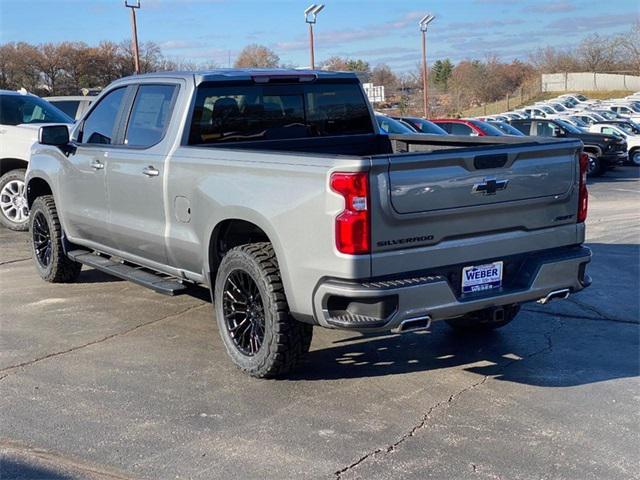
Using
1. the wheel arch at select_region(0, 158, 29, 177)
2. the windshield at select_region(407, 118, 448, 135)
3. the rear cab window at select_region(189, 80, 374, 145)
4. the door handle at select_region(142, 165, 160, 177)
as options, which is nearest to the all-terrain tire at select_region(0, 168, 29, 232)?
the wheel arch at select_region(0, 158, 29, 177)

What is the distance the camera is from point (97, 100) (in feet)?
23.5

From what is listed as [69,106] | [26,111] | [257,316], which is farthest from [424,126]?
[257,316]

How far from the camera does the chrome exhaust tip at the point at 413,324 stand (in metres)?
4.46

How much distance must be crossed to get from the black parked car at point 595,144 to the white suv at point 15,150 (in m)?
14.4

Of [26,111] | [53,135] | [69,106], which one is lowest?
[53,135]

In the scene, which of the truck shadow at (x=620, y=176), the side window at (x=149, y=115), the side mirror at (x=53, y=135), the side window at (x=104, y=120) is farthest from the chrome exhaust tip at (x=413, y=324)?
the truck shadow at (x=620, y=176)

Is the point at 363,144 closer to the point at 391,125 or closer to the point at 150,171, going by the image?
the point at 150,171

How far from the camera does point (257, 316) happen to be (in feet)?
17.2

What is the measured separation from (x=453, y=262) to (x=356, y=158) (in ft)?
2.99

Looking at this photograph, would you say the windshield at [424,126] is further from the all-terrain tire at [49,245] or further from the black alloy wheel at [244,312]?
the black alloy wheel at [244,312]

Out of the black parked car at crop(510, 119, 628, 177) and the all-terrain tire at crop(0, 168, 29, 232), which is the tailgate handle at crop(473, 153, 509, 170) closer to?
the all-terrain tire at crop(0, 168, 29, 232)

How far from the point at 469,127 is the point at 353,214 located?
58.3 ft

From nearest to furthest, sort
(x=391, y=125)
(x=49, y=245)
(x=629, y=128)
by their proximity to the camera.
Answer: (x=49, y=245), (x=391, y=125), (x=629, y=128)

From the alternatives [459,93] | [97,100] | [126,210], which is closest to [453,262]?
[126,210]
